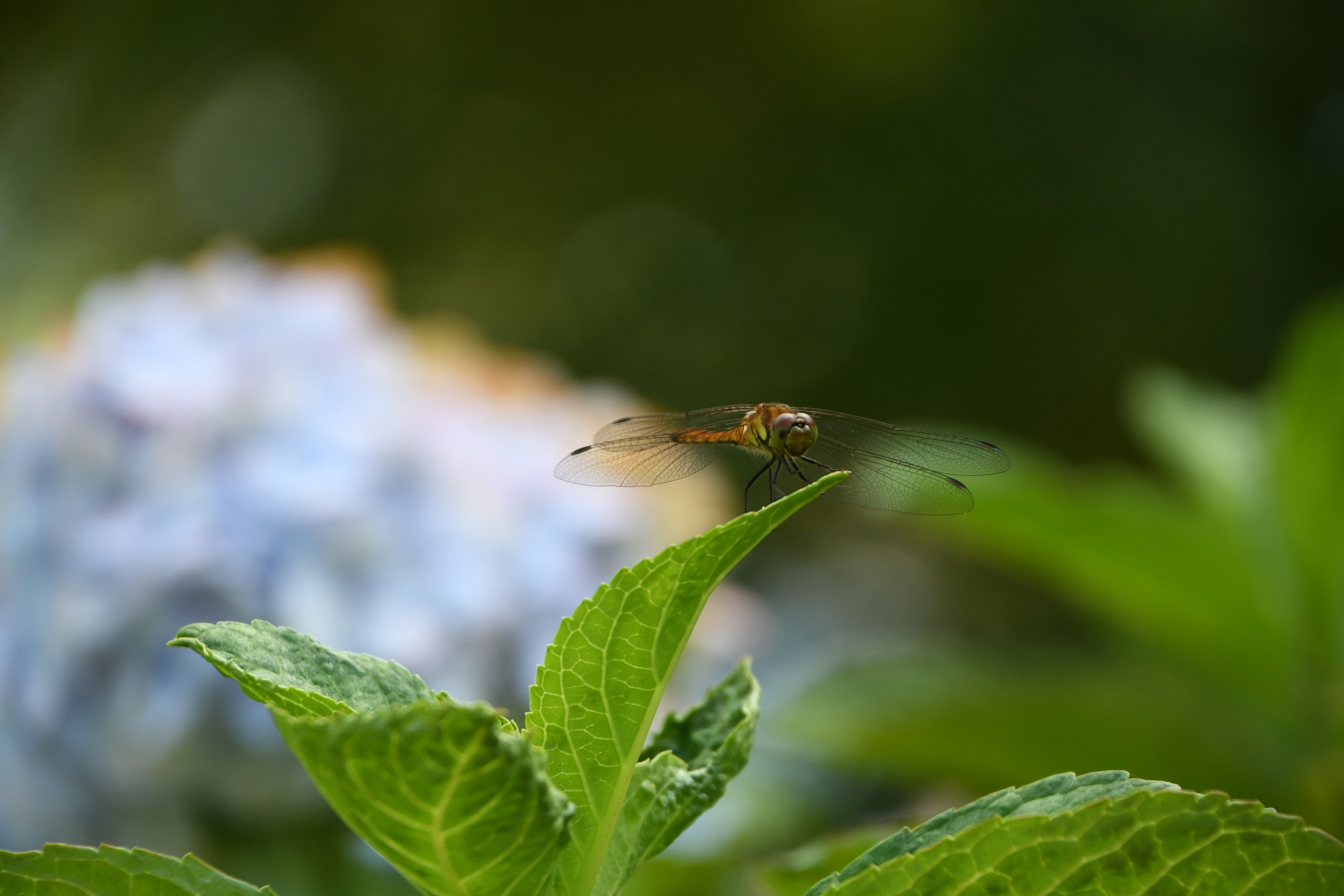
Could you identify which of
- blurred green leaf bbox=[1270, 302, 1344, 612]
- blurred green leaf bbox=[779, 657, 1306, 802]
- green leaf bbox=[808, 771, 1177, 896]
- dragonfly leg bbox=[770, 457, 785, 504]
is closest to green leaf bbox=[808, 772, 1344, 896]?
green leaf bbox=[808, 771, 1177, 896]

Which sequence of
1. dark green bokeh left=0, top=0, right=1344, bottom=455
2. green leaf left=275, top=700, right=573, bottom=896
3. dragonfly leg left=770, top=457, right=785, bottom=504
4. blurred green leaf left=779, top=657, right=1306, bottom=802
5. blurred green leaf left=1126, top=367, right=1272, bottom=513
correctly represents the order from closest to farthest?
green leaf left=275, top=700, right=573, bottom=896
dragonfly leg left=770, top=457, right=785, bottom=504
blurred green leaf left=779, top=657, right=1306, bottom=802
blurred green leaf left=1126, top=367, right=1272, bottom=513
dark green bokeh left=0, top=0, right=1344, bottom=455

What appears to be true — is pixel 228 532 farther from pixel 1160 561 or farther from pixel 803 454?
pixel 1160 561

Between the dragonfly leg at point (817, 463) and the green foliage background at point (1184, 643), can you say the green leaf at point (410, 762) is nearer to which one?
the dragonfly leg at point (817, 463)

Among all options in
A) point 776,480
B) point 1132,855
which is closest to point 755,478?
point 776,480

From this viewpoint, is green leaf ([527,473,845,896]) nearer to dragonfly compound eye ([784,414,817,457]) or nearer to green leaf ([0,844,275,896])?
green leaf ([0,844,275,896])

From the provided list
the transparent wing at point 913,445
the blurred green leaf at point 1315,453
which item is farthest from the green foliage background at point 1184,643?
the transparent wing at point 913,445

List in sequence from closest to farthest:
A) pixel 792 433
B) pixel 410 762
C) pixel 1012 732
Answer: pixel 410 762 → pixel 792 433 → pixel 1012 732

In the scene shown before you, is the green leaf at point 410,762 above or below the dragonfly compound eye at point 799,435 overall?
below
